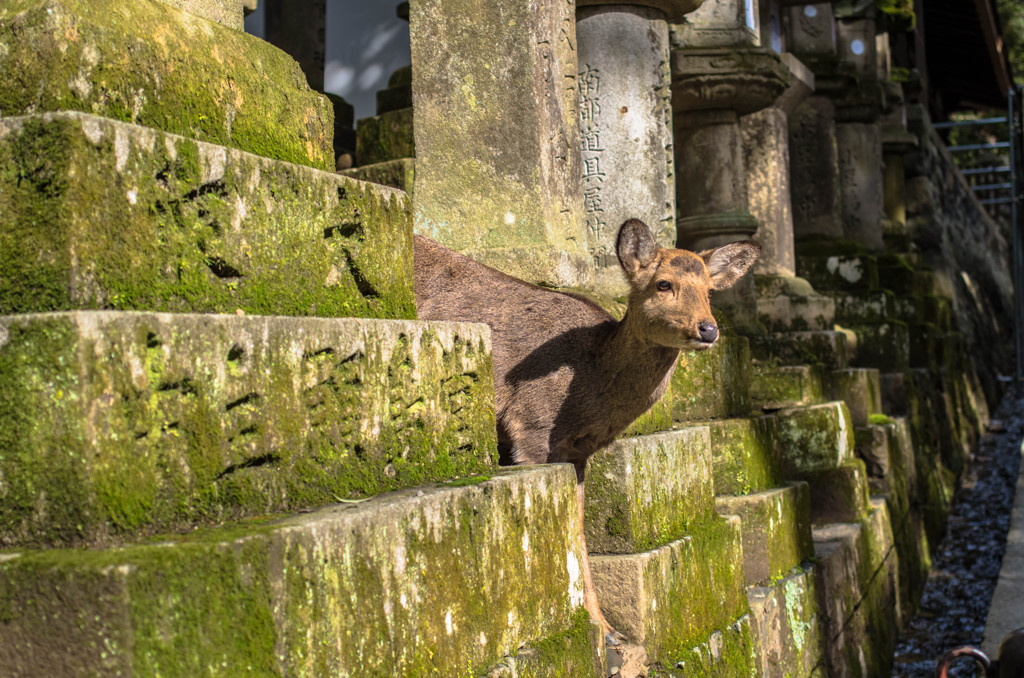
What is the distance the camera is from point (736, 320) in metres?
6.71

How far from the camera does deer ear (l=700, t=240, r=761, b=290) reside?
163 inches

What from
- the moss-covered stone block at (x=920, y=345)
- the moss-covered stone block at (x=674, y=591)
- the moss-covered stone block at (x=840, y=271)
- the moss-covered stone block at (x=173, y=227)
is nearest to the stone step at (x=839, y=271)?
the moss-covered stone block at (x=840, y=271)

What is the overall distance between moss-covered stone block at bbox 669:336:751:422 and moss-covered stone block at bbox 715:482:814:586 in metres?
0.44

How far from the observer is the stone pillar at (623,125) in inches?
208

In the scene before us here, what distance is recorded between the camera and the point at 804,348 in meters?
7.66

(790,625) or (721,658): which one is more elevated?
(721,658)

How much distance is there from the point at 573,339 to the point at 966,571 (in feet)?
21.2

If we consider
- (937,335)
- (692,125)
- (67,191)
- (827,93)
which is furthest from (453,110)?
(937,335)

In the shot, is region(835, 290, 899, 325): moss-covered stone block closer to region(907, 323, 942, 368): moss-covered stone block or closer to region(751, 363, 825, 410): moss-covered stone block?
region(907, 323, 942, 368): moss-covered stone block

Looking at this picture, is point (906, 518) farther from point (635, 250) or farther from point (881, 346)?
point (635, 250)

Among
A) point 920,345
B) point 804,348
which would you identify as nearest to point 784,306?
point 804,348

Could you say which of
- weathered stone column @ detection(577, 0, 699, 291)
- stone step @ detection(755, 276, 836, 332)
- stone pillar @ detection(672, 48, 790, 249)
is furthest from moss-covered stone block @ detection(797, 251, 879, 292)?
weathered stone column @ detection(577, 0, 699, 291)

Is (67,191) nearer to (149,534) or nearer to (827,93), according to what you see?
(149,534)

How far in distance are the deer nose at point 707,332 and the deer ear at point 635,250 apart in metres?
0.34
